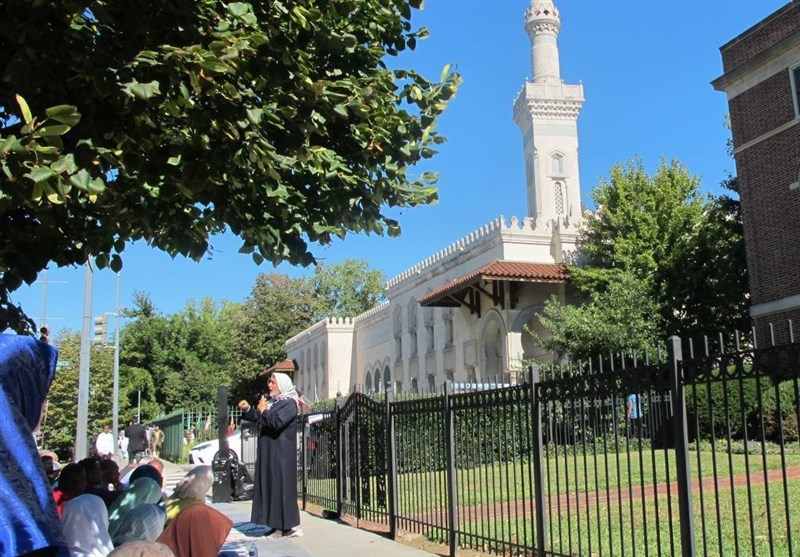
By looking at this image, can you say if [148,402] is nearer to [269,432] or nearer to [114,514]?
[269,432]

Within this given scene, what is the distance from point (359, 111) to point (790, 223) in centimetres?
1850

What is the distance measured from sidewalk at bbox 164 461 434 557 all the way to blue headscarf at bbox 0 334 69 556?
206 inches

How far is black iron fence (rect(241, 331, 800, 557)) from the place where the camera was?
5.06 metres

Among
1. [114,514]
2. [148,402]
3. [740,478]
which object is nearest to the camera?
[114,514]

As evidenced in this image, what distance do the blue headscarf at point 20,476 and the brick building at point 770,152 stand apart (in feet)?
67.6

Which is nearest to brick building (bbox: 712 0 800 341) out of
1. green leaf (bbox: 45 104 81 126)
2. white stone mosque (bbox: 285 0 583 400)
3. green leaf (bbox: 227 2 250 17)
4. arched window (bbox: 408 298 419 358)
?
white stone mosque (bbox: 285 0 583 400)

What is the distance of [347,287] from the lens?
7056 centimetres

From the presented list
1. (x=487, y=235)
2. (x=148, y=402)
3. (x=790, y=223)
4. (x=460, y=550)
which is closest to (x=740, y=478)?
(x=460, y=550)

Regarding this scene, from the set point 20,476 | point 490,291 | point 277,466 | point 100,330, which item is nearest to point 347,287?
point 490,291

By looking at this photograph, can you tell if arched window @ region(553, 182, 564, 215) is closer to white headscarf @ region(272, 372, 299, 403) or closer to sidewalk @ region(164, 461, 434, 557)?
sidewalk @ region(164, 461, 434, 557)

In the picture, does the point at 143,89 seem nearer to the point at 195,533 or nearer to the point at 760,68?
Result: the point at 195,533

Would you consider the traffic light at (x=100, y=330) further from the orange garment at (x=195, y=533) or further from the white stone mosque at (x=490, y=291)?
the orange garment at (x=195, y=533)

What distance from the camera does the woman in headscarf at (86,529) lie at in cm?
471

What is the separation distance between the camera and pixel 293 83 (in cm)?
575
